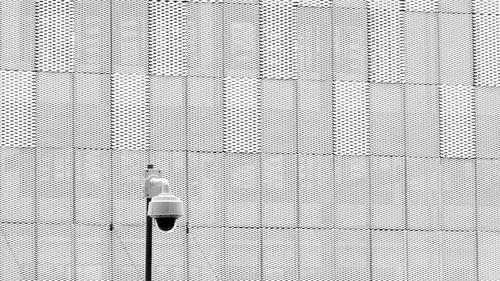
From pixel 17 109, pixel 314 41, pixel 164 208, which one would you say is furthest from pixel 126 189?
pixel 164 208

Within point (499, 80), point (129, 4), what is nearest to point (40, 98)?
point (129, 4)

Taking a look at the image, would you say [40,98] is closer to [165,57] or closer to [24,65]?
[24,65]

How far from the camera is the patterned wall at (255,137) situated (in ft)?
105

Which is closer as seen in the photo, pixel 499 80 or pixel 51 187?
pixel 51 187

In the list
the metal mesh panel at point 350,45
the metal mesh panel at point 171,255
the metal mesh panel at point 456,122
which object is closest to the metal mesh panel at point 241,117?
the metal mesh panel at point 350,45

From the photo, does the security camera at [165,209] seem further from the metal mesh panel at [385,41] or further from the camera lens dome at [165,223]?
the metal mesh panel at [385,41]

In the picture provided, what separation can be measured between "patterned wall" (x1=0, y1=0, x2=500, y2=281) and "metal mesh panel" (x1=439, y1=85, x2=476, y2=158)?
0.04m

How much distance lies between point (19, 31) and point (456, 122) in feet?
37.1

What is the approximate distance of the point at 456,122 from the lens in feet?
111

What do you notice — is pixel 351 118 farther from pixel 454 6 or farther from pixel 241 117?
pixel 454 6

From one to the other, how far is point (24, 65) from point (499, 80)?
40.1 ft

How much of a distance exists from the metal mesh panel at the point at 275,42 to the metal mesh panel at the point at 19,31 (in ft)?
18.7

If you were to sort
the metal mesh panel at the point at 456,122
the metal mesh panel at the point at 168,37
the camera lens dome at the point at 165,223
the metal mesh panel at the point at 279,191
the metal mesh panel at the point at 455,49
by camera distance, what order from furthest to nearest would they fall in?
1. the metal mesh panel at the point at 455,49
2. the metal mesh panel at the point at 456,122
3. the metal mesh panel at the point at 279,191
4. the metal mesh panel at the point at 168,37
5. the camera lens dome at the point at 165,223

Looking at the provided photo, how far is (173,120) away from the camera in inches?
1278
